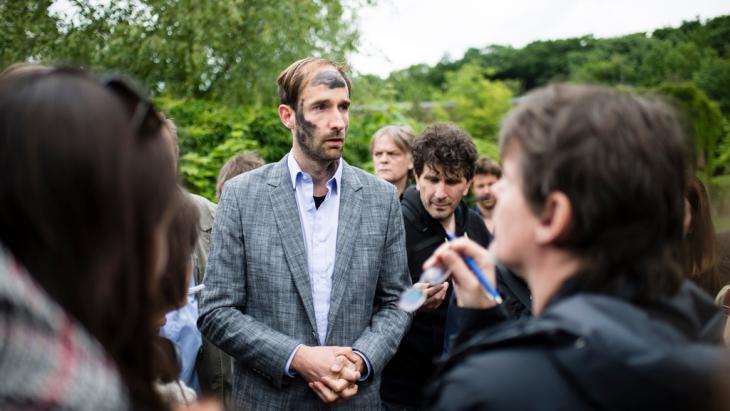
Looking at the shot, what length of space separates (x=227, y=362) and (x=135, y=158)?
10.3 ft

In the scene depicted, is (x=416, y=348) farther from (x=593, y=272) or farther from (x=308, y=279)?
(x=593, y=272)

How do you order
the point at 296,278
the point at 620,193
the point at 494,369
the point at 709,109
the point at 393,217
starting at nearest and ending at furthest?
the point at 494,369 → the point at 620,193 → the point at 296,278 → the point at 393,217 → the point at 709,109

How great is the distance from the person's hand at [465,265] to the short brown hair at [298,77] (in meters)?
1.74

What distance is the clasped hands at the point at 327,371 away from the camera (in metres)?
2.83

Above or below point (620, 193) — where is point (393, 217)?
below

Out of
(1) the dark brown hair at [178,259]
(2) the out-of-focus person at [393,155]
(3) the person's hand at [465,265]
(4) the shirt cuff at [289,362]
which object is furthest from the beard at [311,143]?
(2) the out-of-focus person at [393,155]

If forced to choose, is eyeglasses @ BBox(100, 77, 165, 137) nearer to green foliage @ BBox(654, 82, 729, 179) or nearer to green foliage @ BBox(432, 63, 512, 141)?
green foliage @ BBox(654, 82, 729, 179)

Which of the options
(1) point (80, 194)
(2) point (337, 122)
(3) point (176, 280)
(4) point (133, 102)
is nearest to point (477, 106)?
(2) point (337, 122)

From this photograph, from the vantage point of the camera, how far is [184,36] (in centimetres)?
1206

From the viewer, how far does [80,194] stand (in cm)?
115

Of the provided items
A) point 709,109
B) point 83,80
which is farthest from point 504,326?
point 709,109

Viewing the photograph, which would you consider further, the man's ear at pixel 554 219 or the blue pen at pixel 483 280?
the blue pen at pixel 483 280

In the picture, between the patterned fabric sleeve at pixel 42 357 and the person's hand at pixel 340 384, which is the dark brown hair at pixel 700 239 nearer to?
the person's hand at pixel 340 384

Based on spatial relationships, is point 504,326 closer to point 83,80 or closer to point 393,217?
point 83,80
